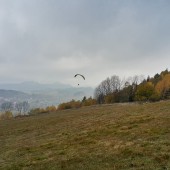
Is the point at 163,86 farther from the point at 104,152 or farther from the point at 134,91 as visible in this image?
the point at 104,152

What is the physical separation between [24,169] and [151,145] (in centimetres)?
995

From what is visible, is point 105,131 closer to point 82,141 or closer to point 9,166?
point 82,141

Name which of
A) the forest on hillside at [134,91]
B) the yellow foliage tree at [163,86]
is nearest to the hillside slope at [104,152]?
the forest on hillside at [134,91]

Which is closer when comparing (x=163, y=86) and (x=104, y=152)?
(x=104, y=152)

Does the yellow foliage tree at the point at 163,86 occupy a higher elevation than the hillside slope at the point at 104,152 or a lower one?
higher

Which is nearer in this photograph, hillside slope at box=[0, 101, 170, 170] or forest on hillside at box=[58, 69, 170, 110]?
hillside slope at box=[0, 101, 170, 170]

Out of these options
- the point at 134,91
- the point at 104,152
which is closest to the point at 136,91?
the point at 134,91

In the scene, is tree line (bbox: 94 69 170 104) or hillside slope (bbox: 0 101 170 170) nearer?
hillside slope (bbox: 0 101 170 170)

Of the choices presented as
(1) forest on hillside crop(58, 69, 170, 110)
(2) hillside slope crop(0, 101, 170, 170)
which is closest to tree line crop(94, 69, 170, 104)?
(1) forest on hillside crop(58, 69, 170, 110)

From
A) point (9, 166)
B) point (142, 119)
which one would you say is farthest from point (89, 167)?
point (142, 119)

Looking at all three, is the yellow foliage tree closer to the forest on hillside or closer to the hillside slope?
the forest on hillside

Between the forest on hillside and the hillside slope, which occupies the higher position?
the forest on hillside

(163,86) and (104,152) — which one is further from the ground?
(163,86)

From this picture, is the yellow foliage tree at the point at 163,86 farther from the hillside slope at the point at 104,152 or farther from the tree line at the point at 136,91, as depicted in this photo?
the hillside slope at the point at 104,152
